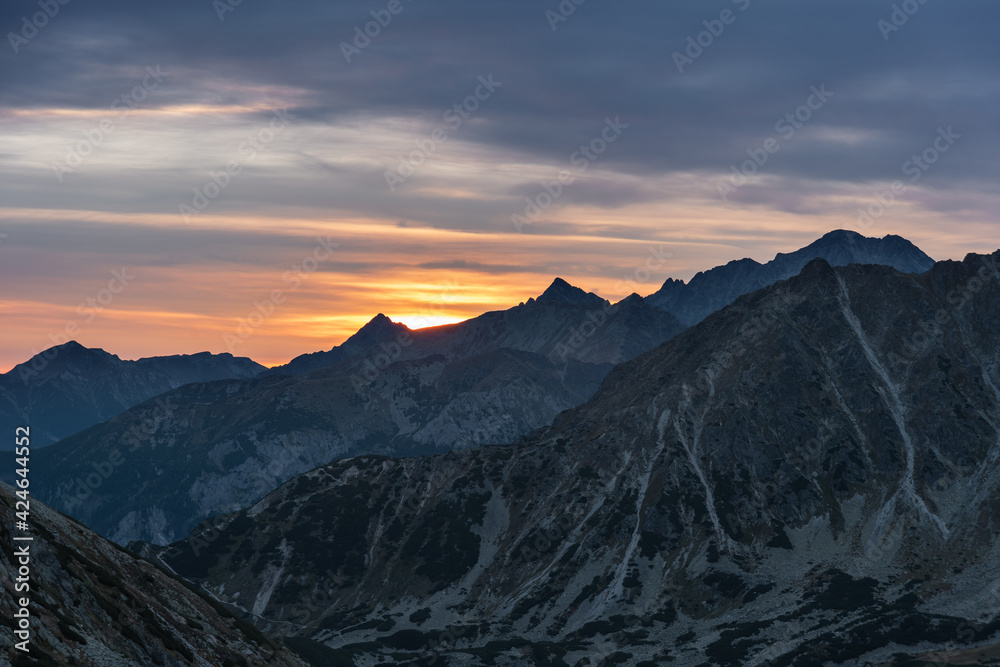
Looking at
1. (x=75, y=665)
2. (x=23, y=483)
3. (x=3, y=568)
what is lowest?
(x=75, y=665)

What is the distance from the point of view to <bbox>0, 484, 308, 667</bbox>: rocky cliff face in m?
78.2

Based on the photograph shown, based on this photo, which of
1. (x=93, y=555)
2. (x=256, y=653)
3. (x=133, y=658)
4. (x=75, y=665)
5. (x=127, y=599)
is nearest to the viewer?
(x=75, y=665)

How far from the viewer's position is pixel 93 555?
109 m

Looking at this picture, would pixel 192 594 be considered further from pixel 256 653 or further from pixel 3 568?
pixel 3 568

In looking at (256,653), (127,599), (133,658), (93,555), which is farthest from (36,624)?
(256,653)

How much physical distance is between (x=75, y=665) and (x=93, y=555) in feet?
119

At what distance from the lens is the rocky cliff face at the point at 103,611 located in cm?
7819

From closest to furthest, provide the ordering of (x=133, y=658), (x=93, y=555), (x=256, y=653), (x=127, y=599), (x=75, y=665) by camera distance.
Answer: (x=75, y=665), (x=133, y=658), (x=127, y=599), (x=93, y=555), (x=256, y=653)

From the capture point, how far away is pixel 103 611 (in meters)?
90.8

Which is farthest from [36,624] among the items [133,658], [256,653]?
[256,653]

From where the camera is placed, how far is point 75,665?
74875mm

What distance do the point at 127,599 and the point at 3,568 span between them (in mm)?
21268

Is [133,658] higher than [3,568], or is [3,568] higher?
[3,568]

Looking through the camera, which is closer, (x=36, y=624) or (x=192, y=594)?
(x=36, y=624)
